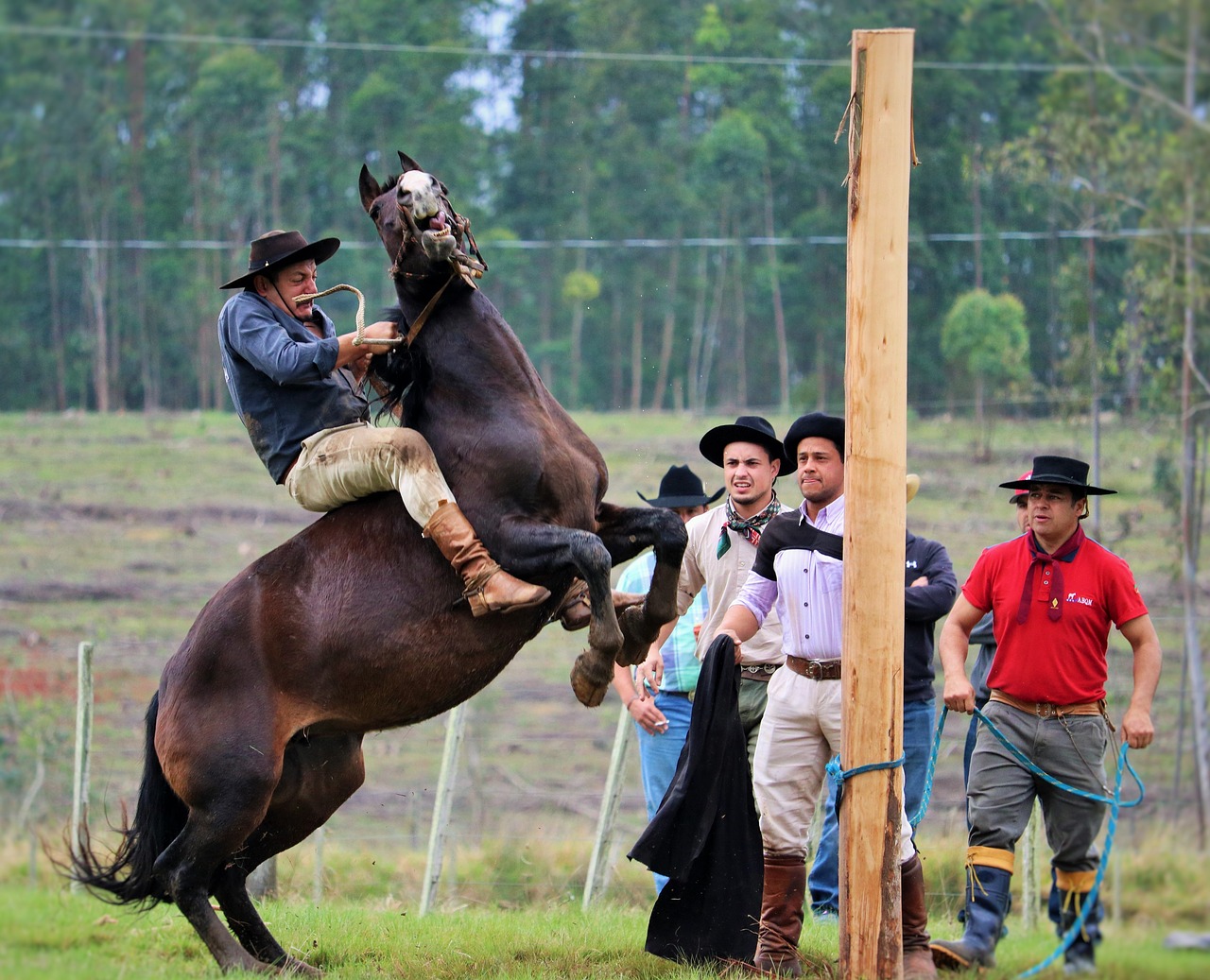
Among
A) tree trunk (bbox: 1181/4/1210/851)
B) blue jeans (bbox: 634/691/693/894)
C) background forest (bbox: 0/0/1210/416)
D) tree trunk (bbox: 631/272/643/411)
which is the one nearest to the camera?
blue jeans (bbox: 634/691/693/894)

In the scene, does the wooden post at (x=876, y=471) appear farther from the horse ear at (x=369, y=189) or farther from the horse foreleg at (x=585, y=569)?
the horse ear at (x=369, y=189)

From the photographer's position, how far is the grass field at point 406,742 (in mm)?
6316

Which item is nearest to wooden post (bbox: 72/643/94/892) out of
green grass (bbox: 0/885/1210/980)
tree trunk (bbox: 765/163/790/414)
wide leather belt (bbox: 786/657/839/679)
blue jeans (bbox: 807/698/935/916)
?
green grass (bbox: 0/885/1210/980)

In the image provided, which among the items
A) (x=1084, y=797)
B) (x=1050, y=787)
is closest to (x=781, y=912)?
(x=1050, y=787)

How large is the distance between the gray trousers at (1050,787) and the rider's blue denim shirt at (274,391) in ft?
10.7

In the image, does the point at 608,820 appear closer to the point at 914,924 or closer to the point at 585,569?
the point at 914,924

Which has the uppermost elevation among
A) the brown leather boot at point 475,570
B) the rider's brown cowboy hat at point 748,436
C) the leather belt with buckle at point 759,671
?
Answer: the rider's brown cowboy hat at point 748,436

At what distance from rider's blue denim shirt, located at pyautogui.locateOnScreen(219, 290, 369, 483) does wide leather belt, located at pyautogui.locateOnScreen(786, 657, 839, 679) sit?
229 centimetres

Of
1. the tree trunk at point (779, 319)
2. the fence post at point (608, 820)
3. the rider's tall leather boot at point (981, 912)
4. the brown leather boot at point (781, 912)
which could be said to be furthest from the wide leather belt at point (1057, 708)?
the tree trunk at point (779, 319)

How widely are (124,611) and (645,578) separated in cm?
1939

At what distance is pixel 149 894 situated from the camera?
585cm

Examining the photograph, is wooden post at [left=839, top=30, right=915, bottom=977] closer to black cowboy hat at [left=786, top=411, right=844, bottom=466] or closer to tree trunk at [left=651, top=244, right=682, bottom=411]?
black cowboy hat at [left=786, top=411, right=844, bottom=466]

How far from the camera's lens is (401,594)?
537 centimetres

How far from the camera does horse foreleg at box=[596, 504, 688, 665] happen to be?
545cm
